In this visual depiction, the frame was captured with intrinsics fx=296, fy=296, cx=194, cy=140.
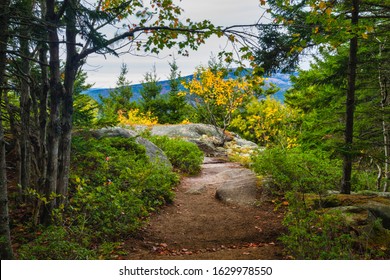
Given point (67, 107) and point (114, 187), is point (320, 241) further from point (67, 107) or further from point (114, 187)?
point (67, 107)

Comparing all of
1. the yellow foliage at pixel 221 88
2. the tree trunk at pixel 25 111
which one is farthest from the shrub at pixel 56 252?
the yellow foliage at pixel 221 88

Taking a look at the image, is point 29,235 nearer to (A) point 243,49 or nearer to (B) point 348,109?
(A) point 243,49

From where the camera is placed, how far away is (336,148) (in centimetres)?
577

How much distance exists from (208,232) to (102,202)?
85.5 inches

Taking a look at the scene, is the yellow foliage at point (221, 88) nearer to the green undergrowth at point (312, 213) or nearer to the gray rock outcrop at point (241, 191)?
the green undergrowth at point (312, 213)

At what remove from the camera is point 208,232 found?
599cm

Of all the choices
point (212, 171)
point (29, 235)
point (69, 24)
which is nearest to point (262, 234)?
point (29, 235)

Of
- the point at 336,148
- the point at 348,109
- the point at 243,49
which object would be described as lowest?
the point at 336,148

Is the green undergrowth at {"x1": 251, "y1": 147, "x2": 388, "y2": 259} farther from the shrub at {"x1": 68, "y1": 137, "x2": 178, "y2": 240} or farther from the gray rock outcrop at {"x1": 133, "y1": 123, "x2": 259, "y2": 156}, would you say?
the gray rock outcrop at {"x1": 133, "y1": 123, "x2": 259, "y2": 156}

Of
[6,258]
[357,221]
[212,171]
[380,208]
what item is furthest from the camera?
[212,171]

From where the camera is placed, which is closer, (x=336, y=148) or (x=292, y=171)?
(x=336, y=148)

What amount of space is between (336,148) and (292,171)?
1.50 metres

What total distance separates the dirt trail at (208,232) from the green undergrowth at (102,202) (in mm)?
354

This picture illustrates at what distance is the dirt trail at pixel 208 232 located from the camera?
469 centimetres
